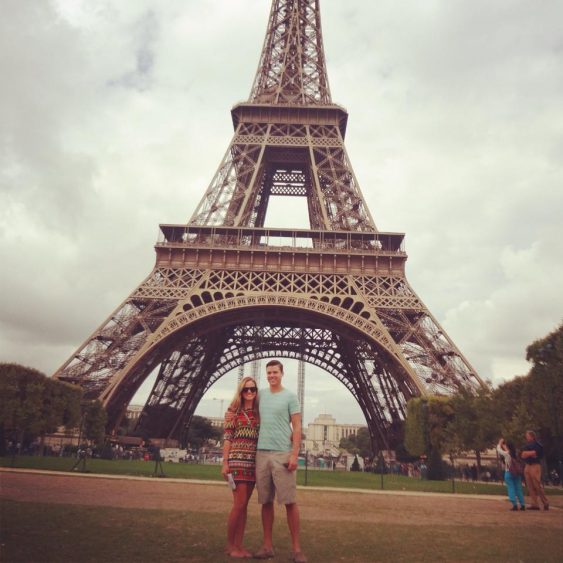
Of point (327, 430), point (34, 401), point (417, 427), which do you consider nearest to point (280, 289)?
point (417, 427)

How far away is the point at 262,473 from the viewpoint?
5.43m

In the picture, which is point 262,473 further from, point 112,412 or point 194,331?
point 112,412

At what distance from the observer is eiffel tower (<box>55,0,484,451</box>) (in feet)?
91.1

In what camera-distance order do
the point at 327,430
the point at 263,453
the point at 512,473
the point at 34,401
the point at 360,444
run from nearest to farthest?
the point at 263,453
the point at 512,473
the point at 34,401
the point at 360,444
the point at 327,430

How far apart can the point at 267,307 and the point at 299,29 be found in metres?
28.1

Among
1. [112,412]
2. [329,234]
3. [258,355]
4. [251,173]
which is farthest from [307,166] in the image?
[112,412]

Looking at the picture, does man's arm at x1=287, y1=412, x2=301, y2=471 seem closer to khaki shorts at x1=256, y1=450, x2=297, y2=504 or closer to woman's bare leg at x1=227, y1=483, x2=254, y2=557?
khaki shorts at x1=256, y1=450, x2=297, y2=504

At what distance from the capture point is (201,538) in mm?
6188

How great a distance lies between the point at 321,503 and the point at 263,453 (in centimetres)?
650

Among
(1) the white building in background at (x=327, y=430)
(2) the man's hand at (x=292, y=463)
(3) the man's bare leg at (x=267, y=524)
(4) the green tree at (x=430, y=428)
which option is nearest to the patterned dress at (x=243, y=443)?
(3) the man's bare leg at (x=267, y=524)

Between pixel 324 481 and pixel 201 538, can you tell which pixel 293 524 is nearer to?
pixel 201 538

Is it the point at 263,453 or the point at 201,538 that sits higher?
the point at 263,453

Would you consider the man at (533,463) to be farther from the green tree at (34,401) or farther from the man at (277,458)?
the green tree at (34,401)

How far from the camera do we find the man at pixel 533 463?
10.7 metres
